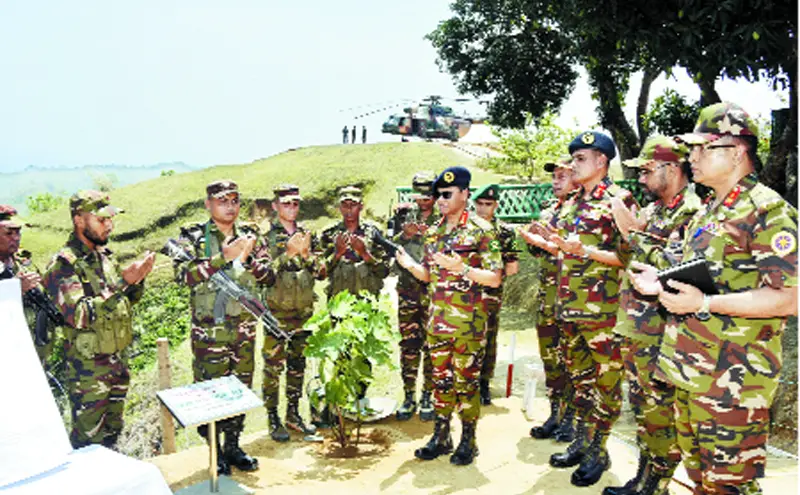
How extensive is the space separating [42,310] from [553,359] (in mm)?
4623

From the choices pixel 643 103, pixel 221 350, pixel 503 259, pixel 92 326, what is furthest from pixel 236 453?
pixel 643 103

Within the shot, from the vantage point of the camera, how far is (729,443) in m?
3.50

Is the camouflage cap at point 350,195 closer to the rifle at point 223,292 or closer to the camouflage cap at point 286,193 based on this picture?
the camouflage cap at point 286,193

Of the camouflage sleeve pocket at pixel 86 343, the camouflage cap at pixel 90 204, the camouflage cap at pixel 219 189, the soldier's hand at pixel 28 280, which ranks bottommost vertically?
the camouflage sleeve pocket at pixel 86 343

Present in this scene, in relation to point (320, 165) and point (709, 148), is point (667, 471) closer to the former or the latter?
point (709, 148)

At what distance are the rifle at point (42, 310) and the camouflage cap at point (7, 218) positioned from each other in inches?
20.0

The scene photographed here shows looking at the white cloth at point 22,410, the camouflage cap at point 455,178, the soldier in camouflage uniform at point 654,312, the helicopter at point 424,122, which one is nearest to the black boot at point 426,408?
the soldier in camouflage uniform at point 654,312

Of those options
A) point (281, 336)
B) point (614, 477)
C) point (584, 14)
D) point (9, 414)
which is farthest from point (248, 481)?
point (584, 14)

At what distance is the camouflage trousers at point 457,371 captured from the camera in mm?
5453

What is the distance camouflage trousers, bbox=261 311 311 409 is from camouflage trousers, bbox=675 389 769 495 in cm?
368

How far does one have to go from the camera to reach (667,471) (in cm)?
469

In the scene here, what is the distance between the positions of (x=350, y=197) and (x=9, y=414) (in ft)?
13.2

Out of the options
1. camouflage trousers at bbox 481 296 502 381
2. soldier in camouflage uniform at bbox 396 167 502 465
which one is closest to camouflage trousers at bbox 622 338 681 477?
soldier in camouflage uniform at bbox 396 167 502 465

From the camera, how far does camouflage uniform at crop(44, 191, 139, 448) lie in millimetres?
4945
